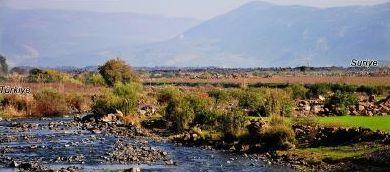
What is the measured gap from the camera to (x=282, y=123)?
34094 mm

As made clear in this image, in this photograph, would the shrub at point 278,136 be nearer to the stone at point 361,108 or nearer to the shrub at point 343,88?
the stone at point 361,108

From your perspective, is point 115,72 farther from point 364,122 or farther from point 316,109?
point 364,122

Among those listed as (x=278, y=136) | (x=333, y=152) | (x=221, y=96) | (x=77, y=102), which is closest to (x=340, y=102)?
(x=221, y=96)

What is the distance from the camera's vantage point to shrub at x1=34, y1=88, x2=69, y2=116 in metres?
56.8

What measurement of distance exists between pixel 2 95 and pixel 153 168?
3562cm

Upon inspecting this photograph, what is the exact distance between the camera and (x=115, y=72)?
8594cm

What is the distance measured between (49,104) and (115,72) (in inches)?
1126

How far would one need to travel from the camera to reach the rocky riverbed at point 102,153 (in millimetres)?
28344

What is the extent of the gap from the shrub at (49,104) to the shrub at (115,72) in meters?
27.0

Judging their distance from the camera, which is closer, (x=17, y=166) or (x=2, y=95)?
(x=17, y=166)

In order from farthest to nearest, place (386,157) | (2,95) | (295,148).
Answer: (2,95), (295,148), (386,157)

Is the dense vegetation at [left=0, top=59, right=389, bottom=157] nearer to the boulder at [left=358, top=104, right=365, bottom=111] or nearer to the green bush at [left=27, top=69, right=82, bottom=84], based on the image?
the boulder at [left=358, top=104, right=365, bottom=111]

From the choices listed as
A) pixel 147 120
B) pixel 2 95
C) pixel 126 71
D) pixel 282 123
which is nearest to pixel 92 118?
pixel 147 120

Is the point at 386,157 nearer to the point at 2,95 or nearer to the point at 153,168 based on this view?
the point at 153,168
